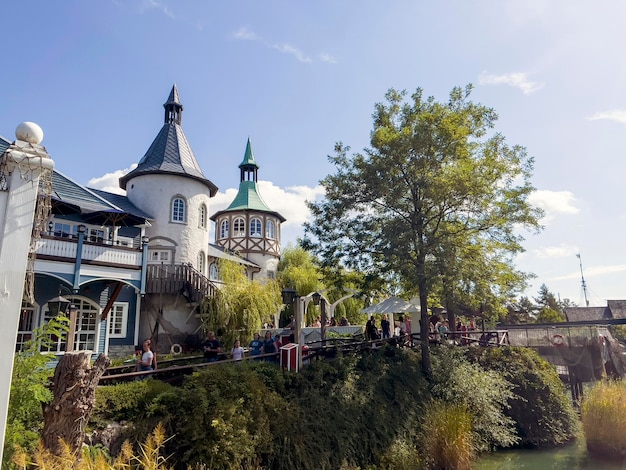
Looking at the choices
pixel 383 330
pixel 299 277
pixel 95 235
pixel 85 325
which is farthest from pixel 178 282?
pixel 299 277

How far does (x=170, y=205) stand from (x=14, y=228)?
16.3 metres

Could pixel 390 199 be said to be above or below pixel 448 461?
above

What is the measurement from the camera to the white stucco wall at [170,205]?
20.7 metres

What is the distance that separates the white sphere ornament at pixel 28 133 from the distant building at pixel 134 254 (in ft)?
21.3

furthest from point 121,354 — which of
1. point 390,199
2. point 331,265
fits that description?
point 390,199

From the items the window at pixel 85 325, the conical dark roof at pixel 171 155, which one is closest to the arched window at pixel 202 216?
the conical dark roof at pixel 171 155

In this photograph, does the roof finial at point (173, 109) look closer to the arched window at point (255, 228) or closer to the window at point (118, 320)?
the arched window at point (255, 228)

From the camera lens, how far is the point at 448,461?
1053cm

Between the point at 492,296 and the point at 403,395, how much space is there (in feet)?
15.7

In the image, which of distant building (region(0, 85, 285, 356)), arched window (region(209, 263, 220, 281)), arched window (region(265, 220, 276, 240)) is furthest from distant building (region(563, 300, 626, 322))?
arched window (region(209, 263, 220, 281))

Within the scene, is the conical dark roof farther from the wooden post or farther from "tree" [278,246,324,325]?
the wooden post

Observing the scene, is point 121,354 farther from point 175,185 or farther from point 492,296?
point 492,296

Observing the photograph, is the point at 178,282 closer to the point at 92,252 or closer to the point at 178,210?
the point at 178,210

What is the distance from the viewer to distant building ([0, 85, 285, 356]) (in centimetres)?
1422
